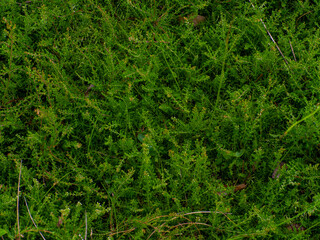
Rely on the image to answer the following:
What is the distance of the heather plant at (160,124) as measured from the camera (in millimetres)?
2062

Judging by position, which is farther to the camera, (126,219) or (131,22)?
(131,22)

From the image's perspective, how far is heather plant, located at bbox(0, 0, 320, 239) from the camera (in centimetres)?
206

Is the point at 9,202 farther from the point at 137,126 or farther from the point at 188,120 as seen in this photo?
the point at 188,120

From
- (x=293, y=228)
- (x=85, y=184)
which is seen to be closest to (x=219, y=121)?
(x=293, y=228)

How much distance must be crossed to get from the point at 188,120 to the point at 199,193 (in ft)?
2.06

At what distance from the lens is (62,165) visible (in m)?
2.33

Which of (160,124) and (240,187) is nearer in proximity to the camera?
(240,187)

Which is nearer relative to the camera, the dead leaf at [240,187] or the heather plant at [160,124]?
the heather plant at [160,124]

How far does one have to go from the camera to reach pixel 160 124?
8.11 ft

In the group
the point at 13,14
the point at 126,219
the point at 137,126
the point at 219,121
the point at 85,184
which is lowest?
the point at 126,219

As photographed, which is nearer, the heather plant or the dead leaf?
the heather plant

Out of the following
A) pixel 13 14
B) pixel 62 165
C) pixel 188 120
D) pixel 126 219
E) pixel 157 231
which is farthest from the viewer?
pixel 13 14

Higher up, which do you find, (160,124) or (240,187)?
(160,124)

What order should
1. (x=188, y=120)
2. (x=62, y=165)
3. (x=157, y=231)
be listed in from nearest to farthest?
(x=157, y=231), (x=62, y=165), (x=188, y=120)
